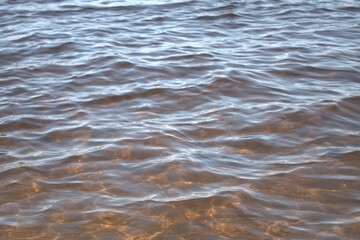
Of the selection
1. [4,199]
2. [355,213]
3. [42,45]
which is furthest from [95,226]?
[42,45]

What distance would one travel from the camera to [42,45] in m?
8.79

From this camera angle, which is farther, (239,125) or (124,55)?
(124,55)

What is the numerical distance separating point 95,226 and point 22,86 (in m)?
3.67

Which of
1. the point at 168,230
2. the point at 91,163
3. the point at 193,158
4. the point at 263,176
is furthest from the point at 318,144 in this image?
the point at 91,163

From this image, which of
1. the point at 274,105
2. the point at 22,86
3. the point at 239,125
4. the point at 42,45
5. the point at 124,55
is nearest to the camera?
the point at 239,125

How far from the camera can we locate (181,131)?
561 centimetres

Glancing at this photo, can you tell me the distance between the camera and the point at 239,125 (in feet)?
18.8

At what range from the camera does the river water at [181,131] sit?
4145mm

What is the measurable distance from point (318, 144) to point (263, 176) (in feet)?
3.29

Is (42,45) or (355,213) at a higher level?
(42,45)

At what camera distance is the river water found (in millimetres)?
4145

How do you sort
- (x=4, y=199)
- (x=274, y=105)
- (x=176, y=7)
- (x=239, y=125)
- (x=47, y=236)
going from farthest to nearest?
(x=176, y=7) < (x=274, y=105) < (x=239, y=125) < (x=4, y=199) < (x=47, y=236)

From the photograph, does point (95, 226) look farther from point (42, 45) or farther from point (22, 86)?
point (42, 45)

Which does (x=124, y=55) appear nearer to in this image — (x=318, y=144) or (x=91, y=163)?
(x=91, y=163)
